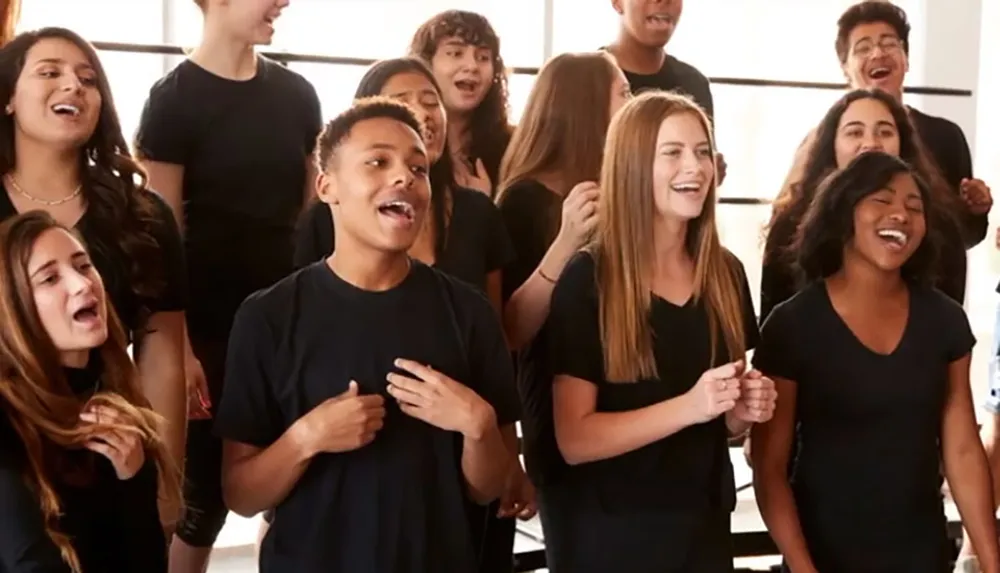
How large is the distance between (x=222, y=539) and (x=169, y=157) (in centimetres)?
179

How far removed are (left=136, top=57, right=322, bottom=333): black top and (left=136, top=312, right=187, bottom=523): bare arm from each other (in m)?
0.40

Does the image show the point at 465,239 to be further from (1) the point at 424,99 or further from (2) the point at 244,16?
(2) the point at 244,16

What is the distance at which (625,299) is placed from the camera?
208cm

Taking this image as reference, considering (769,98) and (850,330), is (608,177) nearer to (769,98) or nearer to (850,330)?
(850,330)

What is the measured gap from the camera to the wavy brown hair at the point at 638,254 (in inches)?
81.7

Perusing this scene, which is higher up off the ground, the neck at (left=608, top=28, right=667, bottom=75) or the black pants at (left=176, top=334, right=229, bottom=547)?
the neck at (left=608, top=28, right=667, bottom=75)

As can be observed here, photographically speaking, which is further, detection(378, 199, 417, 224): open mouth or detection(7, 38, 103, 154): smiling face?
detection(7, 38, 103, 154): smiling face

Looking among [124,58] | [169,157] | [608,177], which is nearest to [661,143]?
[608,177]

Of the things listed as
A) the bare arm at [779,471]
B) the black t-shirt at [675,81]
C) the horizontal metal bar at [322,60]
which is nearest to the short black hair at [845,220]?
the bare arm at [779,471]

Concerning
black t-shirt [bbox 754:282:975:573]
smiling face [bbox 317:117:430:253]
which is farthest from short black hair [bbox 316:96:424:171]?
black t-shirt [bbox 754:282:975:573]

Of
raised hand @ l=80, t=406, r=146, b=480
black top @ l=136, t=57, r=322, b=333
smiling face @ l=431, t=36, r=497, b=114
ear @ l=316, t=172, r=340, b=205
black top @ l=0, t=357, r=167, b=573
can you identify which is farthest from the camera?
smiling face @ l=431, t=36, r=497, b=114

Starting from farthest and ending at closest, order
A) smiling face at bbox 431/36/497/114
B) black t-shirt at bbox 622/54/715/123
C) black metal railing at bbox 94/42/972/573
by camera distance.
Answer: black metal railing at bbox 94/42/972/573 → black t-shirt at bbox 622/54/715/123 → smiling face at bbox 431/36/497/114

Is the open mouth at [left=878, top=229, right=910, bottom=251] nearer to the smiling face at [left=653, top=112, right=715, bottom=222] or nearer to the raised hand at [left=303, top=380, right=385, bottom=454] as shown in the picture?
the smiling face at [left=653, top=112, right=715, bottom=222]

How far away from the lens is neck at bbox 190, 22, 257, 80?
8.23 ft
